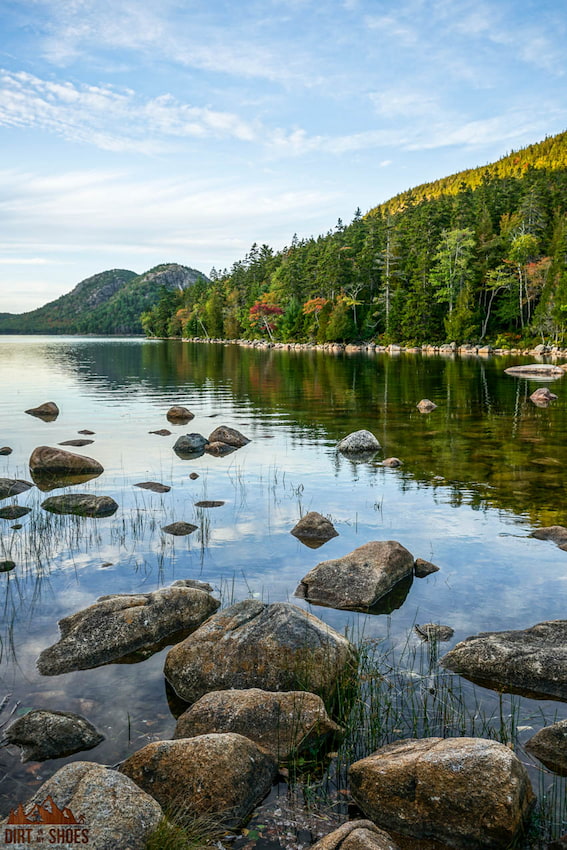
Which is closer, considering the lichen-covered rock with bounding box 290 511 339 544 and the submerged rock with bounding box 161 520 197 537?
the lichen-covered rock with bounding box 290 511 339 544

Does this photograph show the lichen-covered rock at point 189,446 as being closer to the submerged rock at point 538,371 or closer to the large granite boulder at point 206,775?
the large granite boulder at point 206,775

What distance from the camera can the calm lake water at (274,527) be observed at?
24.4 ft

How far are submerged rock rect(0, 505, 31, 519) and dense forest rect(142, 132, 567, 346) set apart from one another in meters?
70.6

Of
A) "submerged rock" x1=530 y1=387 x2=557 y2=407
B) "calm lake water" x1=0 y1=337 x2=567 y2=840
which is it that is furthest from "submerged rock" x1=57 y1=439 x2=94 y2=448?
"submerged rock" x1=530 y1=387 x2=557 y2=407

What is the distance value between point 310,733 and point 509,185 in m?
110

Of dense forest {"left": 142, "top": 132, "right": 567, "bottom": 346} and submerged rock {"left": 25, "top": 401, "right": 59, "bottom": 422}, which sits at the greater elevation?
dense forest {"left": 142, "top": 132, "right": 567, "bottom": 346}

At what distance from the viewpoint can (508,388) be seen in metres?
40.1

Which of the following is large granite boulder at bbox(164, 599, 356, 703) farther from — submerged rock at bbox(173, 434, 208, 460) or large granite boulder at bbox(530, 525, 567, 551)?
submerged rock at bbox(173, 434, 208, 460)

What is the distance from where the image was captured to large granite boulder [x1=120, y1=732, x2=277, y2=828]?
5.12m

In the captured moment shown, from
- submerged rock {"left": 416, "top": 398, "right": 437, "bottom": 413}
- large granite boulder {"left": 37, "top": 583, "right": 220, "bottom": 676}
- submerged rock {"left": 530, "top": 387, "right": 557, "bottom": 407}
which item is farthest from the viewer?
submerged rock {"left": 530, "top": 387, "right": 557, "bottom": 407}

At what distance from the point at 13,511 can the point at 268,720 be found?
10.2 metres

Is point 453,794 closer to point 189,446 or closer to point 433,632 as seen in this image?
point 433,632

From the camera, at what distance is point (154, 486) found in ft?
55.1

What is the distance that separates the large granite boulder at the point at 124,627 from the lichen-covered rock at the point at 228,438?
13.7 m
